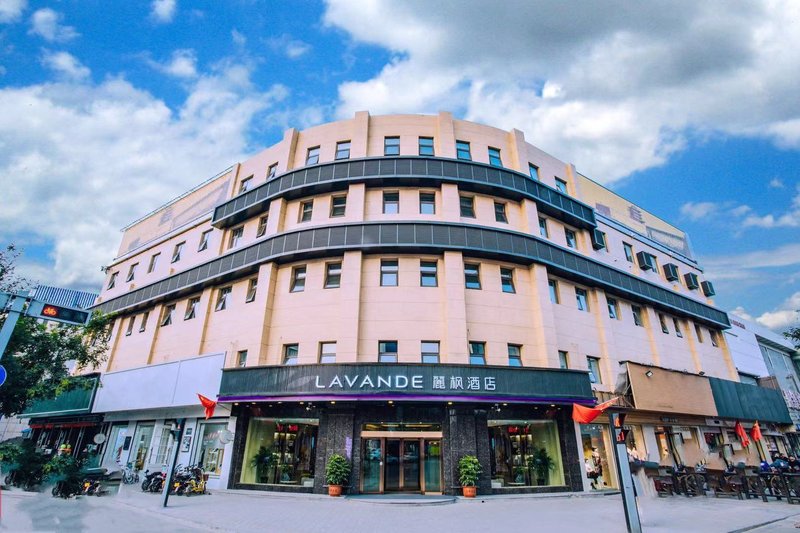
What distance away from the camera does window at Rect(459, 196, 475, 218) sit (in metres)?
22.6

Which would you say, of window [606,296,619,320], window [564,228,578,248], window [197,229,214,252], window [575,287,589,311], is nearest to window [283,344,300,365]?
window [197,229,214,252]

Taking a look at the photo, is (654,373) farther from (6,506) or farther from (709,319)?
(6,506)

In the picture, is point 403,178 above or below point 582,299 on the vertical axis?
above

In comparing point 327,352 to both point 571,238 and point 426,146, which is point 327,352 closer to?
point 426,146

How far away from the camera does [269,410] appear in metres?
19.1

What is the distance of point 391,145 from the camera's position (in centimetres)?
2370

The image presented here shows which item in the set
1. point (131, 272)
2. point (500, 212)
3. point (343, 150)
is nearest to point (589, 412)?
point (500, 212)

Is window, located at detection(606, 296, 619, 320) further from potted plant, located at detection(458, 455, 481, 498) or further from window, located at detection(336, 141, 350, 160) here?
window, located at detection(336, 141, 350, 160)

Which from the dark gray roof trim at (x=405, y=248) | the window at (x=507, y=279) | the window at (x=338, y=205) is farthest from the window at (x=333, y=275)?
the window at (x=507, y=279)

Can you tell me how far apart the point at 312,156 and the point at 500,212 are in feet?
38.8

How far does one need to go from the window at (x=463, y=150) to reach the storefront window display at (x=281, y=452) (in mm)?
16384

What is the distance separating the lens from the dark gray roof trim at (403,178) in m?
22.2

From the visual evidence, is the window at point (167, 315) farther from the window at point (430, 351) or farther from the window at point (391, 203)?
the window at point (430, 351)

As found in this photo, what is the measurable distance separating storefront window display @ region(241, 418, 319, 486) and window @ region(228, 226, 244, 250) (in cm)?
1162
